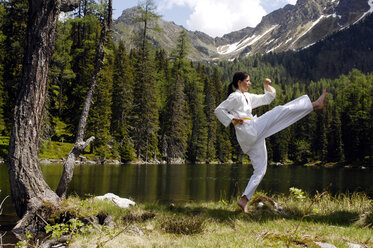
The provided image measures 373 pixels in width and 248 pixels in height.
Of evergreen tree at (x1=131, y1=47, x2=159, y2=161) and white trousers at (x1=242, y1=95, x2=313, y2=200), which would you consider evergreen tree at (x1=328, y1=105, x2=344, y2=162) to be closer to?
evergreen tree at (x1=131, y1=47, x2=159, y2=161)

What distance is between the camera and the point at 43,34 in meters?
5.76

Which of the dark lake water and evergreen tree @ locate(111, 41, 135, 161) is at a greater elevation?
evergreen tree @ locate(111, 41, 135, 161)

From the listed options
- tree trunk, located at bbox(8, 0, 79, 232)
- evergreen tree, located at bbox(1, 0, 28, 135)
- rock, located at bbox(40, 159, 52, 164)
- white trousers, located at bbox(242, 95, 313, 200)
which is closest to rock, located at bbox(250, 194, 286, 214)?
white trousers, located at bbox(242, 95, 313, 200)

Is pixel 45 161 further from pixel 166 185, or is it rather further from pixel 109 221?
pixel 109 221

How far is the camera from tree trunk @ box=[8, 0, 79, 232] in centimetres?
566

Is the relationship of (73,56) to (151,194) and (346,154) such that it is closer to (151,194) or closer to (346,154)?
(151,194)

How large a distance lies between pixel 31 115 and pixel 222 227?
3.91 m

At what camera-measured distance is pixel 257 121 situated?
5.31 meters

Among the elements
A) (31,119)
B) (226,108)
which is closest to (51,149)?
(31,119)

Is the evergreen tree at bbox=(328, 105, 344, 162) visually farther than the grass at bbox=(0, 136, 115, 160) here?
Yes

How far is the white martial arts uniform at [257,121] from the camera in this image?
5234mm

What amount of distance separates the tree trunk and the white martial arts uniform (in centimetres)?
334

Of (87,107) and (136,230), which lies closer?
(136,230)

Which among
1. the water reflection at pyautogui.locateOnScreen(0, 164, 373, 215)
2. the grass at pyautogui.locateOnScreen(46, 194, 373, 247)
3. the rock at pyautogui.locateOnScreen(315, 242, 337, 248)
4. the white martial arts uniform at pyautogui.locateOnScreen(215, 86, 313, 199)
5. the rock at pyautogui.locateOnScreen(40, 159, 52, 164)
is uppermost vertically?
the white martial arts uniform at pyautogui.locateOnScreen(215, 86, 313, 199)
